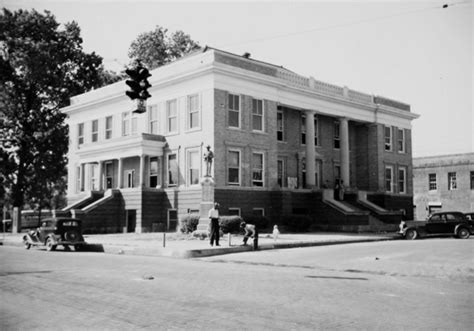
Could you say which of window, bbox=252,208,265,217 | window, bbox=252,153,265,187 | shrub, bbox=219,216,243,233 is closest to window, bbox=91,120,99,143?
window, bbox=252,153,265,187

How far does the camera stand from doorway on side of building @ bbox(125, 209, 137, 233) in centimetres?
3597

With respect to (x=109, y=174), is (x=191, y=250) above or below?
below

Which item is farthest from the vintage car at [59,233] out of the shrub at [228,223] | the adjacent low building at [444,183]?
the adjacent low building at [444,183]

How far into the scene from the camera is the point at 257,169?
35.2 m

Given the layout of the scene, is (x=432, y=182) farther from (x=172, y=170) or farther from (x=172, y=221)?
(x=172, y=221)

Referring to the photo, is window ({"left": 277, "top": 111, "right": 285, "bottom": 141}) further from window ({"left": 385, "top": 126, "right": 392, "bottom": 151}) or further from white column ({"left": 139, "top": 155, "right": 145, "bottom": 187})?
window ({"left": 385, "top": 126, "right": 392, "bottom": 151})

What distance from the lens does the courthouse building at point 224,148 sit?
33.5m

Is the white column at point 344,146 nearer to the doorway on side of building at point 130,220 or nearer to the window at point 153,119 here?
the window at point 153,119

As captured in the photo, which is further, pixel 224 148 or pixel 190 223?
pixel 224 148

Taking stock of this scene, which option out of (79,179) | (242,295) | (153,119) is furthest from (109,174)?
(242,295)

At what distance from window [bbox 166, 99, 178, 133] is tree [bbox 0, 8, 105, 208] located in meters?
16.1

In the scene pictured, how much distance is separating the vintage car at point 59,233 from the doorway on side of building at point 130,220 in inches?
469

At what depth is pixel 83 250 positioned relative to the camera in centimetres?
2416

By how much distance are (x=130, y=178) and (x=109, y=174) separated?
9.35ft
